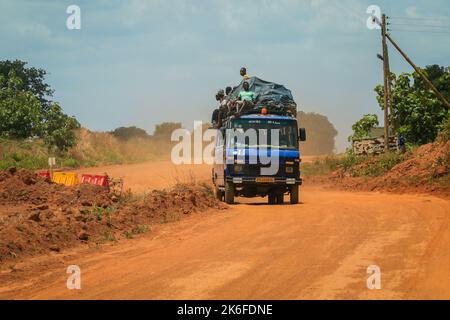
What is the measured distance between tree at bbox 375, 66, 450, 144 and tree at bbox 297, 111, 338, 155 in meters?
46.8

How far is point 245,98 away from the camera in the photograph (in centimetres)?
2058

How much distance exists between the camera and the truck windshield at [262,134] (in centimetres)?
1989

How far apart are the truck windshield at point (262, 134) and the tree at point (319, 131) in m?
69.0

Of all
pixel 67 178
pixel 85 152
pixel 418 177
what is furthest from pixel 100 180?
pixel 85 152

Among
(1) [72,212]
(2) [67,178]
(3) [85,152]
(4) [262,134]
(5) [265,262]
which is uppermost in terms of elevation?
(4) [262,134]

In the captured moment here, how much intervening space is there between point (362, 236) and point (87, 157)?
40342 millimetres

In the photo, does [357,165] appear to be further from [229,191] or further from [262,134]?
[229,191]

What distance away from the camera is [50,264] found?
33.7 ft

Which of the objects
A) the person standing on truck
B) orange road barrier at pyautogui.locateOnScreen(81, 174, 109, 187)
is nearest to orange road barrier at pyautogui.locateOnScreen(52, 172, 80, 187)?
orange road barrier at pyautogui.locateOnScreen(81, 174, 109, 187)

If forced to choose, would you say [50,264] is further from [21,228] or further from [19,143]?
[19,143]

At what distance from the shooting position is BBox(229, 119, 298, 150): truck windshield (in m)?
19.9

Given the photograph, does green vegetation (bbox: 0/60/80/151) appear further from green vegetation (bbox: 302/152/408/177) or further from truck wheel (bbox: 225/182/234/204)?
truck wheel (bbox: 225/182/234/204)

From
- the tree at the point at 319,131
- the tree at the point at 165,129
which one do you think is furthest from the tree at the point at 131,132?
the tree at the point at 319,131

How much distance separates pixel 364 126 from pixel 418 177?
1865 cm
